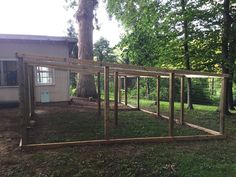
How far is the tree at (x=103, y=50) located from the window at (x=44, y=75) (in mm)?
16416

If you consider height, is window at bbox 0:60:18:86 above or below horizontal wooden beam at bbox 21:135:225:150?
above

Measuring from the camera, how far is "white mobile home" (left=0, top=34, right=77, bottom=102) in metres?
12.4

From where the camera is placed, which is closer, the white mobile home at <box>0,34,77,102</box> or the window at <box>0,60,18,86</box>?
the white mobile home at <box>0,34,77,102</box>

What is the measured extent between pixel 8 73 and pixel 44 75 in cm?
160

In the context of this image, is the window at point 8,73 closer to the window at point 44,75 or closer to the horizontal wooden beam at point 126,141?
the window at point 44,75

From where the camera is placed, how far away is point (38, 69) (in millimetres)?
13078

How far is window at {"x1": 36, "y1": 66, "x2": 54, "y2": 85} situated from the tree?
16.4m

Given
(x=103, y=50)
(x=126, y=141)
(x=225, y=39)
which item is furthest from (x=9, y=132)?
(x=103, y=50)

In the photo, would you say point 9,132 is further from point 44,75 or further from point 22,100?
point 44,75

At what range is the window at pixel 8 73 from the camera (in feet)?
41.1

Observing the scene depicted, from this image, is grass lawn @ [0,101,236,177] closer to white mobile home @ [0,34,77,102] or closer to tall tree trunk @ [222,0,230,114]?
tall tree trunk @ [222,0,230,114]

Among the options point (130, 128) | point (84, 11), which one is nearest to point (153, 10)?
point (84, 11)

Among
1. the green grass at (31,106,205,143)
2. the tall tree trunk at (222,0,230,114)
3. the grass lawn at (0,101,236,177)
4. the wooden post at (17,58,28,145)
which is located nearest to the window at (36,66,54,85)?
the green grass at (31,106,205,143)

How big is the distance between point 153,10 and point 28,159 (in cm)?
1032
